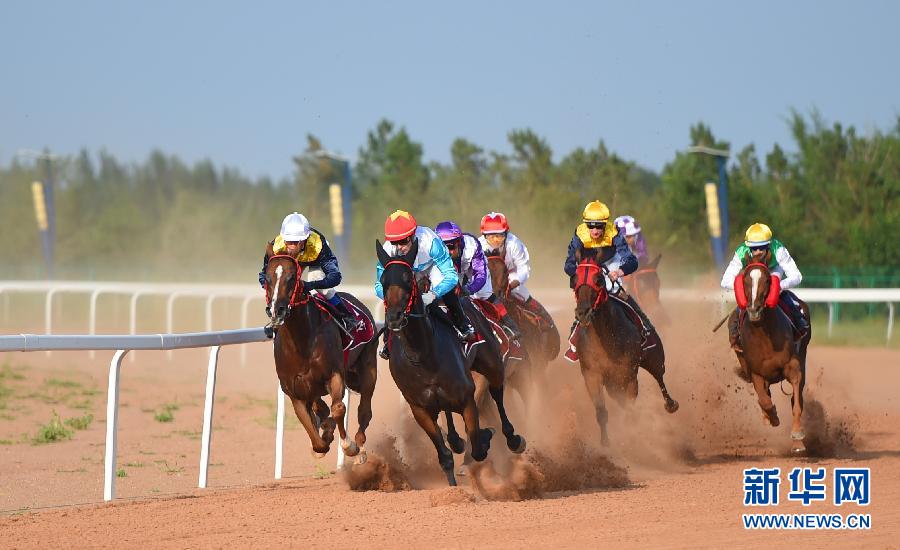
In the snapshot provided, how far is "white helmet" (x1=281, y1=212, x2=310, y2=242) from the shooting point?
30.0 ft

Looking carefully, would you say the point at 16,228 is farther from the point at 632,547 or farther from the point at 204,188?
the point at 632,547

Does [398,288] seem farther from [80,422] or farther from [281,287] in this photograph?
[80,422]

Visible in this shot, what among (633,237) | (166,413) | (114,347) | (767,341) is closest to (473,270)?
(767,341)

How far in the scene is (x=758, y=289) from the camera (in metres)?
10.6

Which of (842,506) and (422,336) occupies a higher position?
(422,336)

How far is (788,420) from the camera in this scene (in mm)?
13305

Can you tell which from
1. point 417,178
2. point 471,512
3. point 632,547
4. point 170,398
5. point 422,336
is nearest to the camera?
point 632,547

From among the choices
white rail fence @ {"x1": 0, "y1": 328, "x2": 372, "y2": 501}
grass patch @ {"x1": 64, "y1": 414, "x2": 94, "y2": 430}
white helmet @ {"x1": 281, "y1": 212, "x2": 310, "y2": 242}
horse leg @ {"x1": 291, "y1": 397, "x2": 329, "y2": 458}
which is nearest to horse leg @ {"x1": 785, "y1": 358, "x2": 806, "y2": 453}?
horse leg @ {"x1": 291, "y1": 397, "x2": 329, "y2": 458}

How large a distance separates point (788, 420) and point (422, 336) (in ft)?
20.3

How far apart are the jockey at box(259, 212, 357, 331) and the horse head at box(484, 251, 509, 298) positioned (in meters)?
1.73

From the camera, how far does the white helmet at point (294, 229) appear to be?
360 inches

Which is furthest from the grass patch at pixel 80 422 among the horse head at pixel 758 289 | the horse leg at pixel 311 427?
the horse head at pixel 758 289

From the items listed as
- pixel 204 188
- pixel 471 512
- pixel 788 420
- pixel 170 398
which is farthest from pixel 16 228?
pixel 471 512

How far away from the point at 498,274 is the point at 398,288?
3091 mm
